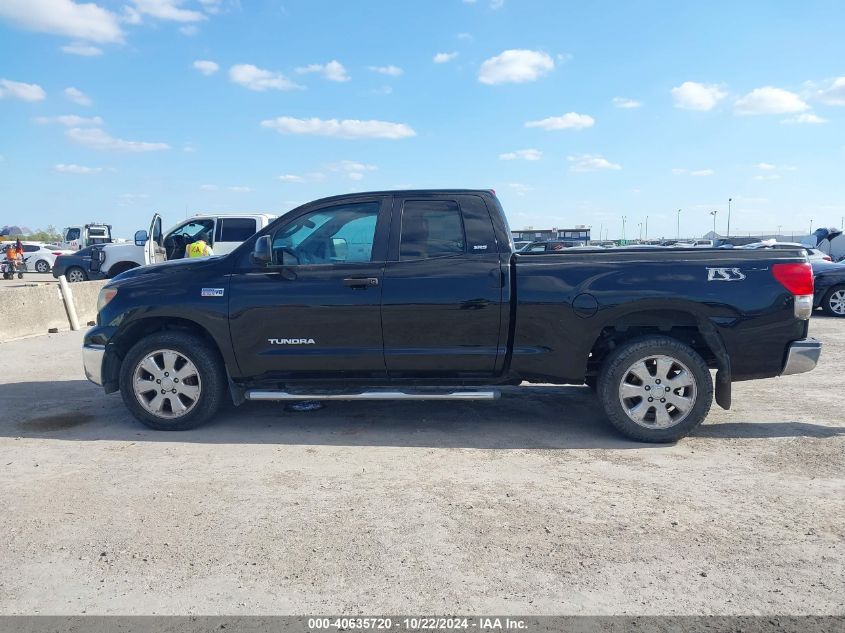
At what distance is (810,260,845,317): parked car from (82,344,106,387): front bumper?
14.4 metres

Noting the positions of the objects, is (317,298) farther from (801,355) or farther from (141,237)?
(141,237)

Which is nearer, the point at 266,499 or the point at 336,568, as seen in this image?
the point at 336,568

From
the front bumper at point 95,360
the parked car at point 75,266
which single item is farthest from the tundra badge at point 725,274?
the parked car at point 75,266

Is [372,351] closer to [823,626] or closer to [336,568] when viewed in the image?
[336,568]

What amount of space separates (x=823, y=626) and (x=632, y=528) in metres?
1.07

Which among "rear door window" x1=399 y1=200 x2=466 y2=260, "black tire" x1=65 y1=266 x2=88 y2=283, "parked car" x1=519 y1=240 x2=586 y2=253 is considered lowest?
"black tire" x1=65 y1=266 x2=88 y2=283

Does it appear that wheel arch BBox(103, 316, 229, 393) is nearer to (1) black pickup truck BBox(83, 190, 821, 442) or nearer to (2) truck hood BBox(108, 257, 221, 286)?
(1) black pickup truck BBox(83, 190, 821, 442)

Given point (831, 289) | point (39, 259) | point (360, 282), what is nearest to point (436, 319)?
point (360, 282)

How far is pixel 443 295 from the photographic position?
5379 millimetres

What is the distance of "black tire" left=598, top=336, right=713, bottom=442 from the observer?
5203 millimetres

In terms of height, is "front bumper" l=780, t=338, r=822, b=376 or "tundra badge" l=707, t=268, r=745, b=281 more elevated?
"tundra badge" l=707, t=268, r=745, b=281

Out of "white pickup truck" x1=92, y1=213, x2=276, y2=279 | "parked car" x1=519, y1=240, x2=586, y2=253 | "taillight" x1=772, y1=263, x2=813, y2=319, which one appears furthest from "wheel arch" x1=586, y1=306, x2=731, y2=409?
"white pickup truck" x1=92, y1=213, x2=276, y2=279

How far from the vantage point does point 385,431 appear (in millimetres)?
5664

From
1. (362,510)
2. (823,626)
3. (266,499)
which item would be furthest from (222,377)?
(823,626)
